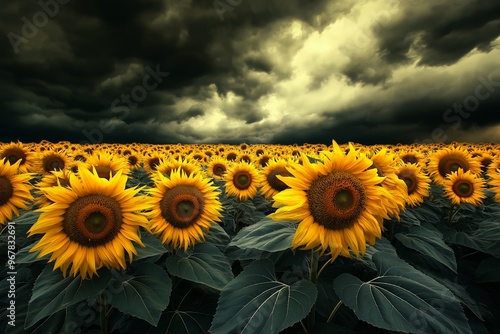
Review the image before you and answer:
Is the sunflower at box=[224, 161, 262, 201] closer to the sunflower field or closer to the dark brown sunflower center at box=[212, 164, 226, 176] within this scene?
the dark brown sunflower center at box=[212, 164, 226, 176]

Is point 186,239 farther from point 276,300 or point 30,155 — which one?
point 30,155

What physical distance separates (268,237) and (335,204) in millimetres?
768

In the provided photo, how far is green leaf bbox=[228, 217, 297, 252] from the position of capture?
283 centimetres

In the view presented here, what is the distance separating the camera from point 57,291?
2.71 meters

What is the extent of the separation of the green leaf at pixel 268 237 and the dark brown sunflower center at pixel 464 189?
564 cm

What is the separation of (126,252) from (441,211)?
780cm

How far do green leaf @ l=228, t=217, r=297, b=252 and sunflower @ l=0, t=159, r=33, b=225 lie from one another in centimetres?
342

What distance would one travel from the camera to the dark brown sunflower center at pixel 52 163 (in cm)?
851

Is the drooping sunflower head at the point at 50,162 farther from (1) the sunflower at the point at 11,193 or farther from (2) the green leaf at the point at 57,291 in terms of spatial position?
(2) the green leaf at the point at 57,291

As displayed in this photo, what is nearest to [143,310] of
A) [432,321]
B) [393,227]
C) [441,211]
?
[432,321]

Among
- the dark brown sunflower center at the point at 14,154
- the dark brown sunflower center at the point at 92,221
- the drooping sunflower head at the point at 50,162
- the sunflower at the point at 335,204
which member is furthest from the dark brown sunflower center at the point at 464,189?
the dark brown sunflower center at the point at 14,154

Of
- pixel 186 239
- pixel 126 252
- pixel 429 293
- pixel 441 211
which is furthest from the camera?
pixel 441 211

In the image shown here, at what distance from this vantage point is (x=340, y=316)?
337 cm

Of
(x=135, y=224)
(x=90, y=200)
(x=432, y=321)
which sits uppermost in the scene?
(x=90, y=200)
